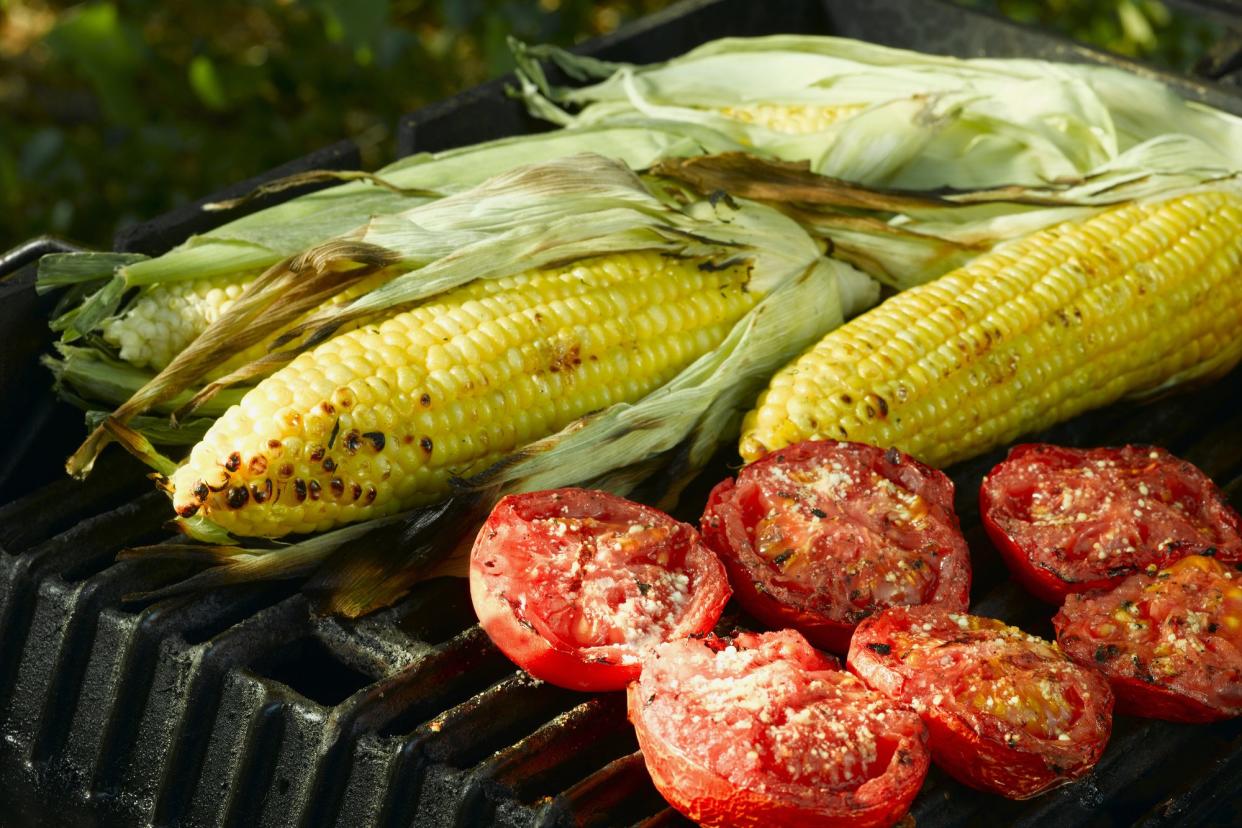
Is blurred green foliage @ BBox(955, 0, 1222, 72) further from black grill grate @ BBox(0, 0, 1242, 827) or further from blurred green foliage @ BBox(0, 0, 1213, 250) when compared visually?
black grill grate @ BBox(0, 0, 1242, 827)

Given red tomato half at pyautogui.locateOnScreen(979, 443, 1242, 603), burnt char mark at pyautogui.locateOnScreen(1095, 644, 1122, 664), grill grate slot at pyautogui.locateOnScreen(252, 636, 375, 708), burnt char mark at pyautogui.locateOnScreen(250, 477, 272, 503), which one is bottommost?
grill grate slot at pyautogui.locateOnScreen(252, 636, 375, 708)

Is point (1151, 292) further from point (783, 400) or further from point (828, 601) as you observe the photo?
point (828, 601)

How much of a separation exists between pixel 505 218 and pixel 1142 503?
130 centimetres

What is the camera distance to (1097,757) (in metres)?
2.00

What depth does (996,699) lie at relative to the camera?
2.02 m

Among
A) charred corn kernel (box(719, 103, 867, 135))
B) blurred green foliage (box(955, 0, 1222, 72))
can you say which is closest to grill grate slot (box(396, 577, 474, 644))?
charred corn kernel (box(719, 103, 867, 135))

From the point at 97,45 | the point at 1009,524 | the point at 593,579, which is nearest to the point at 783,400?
the point at 1009,524

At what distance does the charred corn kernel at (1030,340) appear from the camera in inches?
106

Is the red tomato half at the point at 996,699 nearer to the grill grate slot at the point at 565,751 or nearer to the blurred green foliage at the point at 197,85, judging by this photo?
the grill grate slot at the point at 565,751

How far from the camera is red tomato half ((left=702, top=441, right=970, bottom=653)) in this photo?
2299 millimetres

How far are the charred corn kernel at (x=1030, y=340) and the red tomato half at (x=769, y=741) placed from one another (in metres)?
0.69

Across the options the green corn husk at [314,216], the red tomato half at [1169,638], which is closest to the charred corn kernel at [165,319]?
the green corn husk at [314,216]

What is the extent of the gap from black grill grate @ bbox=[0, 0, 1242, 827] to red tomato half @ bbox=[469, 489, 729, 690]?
0.40 ft

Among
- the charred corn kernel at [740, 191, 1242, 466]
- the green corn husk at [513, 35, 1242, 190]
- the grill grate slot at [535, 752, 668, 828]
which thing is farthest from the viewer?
the green corn husk at [513, 35, 1242, 190]
